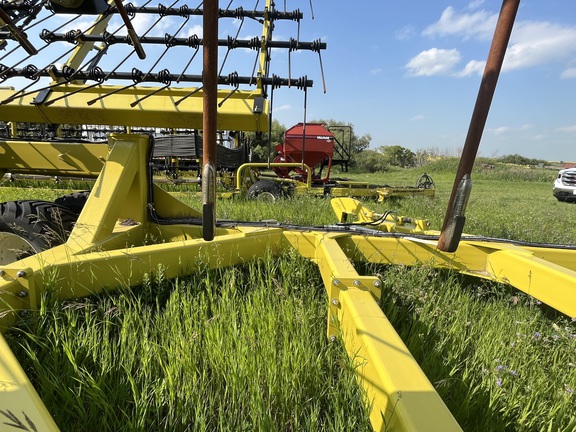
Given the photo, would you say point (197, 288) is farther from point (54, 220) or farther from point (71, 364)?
point (54, 220)

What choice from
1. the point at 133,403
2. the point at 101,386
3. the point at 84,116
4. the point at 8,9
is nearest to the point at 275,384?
the point at 133,403

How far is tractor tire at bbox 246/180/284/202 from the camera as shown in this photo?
6.27 metres

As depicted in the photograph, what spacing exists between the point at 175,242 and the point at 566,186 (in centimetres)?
1604

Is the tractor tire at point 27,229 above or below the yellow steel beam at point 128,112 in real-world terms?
below

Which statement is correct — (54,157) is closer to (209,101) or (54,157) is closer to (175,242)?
(175,242)

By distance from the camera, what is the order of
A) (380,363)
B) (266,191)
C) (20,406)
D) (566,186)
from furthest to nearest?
(566,186), (266,191), (380,363), (20,406)

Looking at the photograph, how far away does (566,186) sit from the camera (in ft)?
44.7

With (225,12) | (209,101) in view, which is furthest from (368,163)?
(209,101)

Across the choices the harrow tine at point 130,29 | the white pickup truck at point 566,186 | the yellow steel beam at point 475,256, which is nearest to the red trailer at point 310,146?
the harrow tine at point 130,29

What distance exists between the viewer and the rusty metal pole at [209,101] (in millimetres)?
1396

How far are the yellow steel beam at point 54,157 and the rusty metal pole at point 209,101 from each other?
155 cm

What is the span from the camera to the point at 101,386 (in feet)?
3.81

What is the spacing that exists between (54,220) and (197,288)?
1002mm

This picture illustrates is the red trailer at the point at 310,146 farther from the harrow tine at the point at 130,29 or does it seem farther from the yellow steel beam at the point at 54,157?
the harrow tine at the point at 130,29
